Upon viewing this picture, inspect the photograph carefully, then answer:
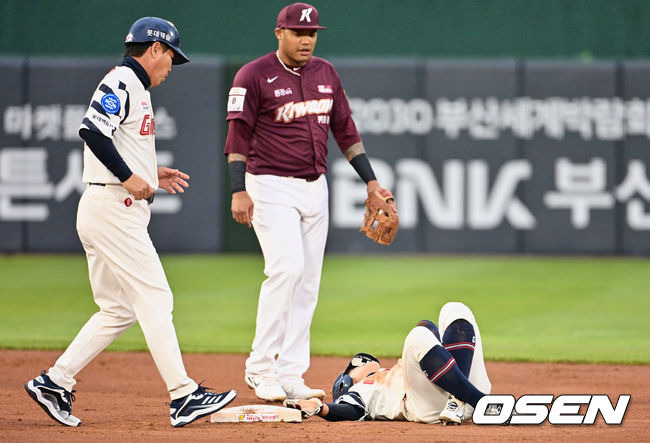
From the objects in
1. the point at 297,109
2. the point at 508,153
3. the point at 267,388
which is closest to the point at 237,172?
the point at 297,109

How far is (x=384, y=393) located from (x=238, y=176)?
1.39 meters

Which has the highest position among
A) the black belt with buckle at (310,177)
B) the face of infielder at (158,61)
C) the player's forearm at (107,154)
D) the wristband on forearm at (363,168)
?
the face of infielder at (158,61)

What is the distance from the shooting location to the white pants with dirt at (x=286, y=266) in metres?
5.58

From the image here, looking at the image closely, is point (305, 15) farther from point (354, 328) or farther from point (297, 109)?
point (354, 328)

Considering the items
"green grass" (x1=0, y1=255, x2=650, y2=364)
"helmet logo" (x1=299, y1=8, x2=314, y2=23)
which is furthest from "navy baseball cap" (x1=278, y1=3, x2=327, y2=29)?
"green grass" (x1=0, y1=255, x2=650, y2=364)

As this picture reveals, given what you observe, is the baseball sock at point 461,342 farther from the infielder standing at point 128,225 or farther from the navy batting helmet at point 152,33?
the navy batting helmet at point 152,33

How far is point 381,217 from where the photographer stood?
5.81 metres

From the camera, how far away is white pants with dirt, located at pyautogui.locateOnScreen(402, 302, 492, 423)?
4.67m

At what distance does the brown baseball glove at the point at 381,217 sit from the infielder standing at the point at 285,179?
71mm

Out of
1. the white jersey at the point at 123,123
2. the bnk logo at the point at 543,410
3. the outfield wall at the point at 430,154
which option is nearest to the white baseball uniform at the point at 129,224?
the white jersey at the point at 123,123

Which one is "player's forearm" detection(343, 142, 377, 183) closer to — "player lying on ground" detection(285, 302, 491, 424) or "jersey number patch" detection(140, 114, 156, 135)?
"player lying on ground" detection(285, 302, 491, 424)

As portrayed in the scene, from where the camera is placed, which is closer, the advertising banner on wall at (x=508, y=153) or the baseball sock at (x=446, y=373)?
the baseball sock at (x=446, y=373)

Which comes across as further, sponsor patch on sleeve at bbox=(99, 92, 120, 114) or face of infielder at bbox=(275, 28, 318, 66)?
face of infielder at bbox=(275, 28, 318, 66)

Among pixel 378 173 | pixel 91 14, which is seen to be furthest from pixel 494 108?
pixel 91 14
